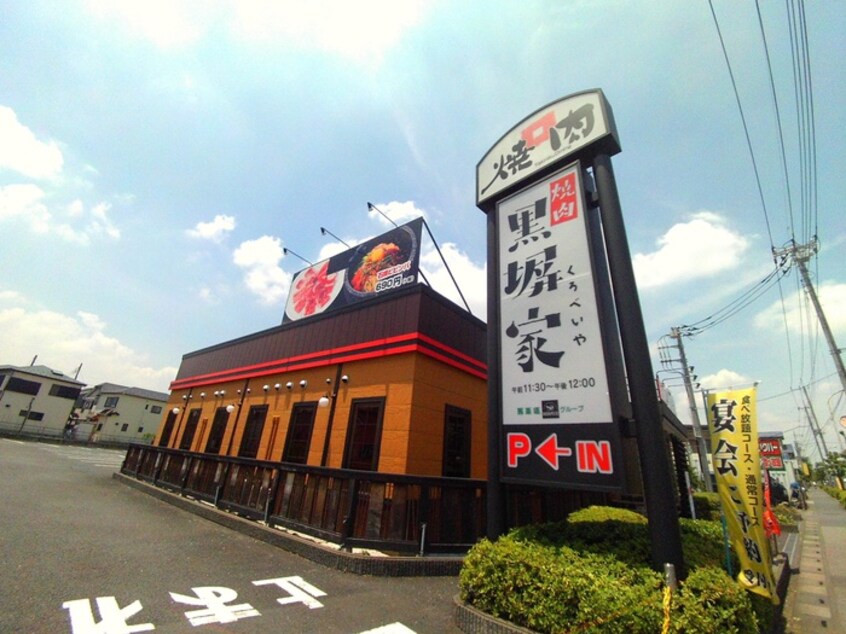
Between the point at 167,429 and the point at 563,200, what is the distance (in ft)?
64.0

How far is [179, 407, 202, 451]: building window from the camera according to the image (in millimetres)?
14883

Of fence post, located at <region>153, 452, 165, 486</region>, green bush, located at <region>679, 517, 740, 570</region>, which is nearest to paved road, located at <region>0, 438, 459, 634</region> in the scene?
green bush, located at <region>679, 517, 740, 570</region>

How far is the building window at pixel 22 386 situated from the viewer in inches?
1395

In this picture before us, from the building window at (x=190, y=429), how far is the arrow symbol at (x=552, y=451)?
15533mm

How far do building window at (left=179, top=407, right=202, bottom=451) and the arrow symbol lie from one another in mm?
15533

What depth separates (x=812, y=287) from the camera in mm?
12891

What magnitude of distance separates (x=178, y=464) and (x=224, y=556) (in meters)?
5.99

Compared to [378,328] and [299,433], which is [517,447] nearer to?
[378,328]

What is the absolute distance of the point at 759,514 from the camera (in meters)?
3.64

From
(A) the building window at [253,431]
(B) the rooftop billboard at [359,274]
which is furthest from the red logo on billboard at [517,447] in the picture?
(A) the building window at [253,431]

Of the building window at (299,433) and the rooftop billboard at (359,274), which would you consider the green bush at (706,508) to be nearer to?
the rooftop billboard at (359,274)

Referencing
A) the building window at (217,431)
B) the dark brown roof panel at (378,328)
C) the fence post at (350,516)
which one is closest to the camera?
the fence post at (350,516)

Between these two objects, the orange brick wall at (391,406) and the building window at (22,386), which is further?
the building window at (22,386)

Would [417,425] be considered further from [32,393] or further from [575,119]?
[32,393]
